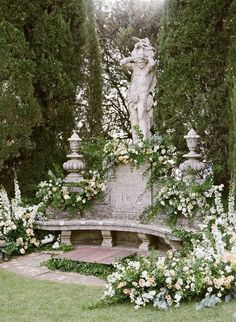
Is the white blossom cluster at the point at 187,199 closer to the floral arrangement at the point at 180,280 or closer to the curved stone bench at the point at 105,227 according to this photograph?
the curved stone bench at the point at 105,227

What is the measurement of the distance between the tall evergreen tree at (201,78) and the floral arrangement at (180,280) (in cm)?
241

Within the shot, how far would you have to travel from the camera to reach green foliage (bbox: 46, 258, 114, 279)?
5945mm

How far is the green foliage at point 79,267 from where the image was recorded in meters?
5.95

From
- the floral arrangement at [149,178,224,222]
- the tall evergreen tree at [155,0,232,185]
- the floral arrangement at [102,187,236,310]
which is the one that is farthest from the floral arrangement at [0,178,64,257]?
the floral arrangement at [102,187,236,310]

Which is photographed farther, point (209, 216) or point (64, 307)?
point (209, 216)

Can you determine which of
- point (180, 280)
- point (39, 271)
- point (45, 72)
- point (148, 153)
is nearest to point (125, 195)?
point (148, 153)

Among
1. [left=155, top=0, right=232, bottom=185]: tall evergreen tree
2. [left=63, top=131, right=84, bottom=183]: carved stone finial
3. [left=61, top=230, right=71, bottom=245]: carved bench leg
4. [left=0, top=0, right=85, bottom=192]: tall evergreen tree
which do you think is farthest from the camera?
[left=0, top=0, right=85, bottom=192]: tall evergreen tree

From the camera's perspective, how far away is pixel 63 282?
5.53 m

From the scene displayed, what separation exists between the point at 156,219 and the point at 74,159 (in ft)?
5.20

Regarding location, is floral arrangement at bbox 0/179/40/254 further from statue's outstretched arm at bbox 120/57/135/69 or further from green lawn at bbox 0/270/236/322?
statue's outstretched arm at bbox 120/57/135/69

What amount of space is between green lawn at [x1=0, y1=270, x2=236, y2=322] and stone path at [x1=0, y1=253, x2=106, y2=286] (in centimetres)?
23

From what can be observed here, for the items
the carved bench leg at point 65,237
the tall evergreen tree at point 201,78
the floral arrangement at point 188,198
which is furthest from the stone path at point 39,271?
the tall evergreen tree at point 201,78

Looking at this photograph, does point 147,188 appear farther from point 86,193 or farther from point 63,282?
point 63,282

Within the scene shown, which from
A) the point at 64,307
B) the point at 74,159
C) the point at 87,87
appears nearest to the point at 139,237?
the point at 74,159
